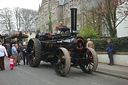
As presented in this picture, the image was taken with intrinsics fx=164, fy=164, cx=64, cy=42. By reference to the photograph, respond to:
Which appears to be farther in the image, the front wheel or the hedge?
the hedge

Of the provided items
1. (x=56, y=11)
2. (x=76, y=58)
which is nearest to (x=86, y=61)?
(x=76, y=58)

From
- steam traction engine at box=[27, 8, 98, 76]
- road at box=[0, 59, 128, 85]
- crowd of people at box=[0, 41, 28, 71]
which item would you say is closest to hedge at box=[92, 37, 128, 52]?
steam traction engine at box=[27, 8, 98, 76]

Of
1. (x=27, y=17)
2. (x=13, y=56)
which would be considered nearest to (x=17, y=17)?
(x=27, y=17)

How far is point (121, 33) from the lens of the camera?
1572 centimetres

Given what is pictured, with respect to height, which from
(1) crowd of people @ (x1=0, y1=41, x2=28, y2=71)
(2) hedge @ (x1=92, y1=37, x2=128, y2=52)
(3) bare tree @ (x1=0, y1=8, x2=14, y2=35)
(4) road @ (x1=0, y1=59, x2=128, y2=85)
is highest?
(3) bare tree @ (x1=0, y1=8, x2=14, y2=35)

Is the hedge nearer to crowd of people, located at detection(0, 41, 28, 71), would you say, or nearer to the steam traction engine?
the steam traction engine

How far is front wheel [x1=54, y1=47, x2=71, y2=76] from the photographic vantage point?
23.0 ft

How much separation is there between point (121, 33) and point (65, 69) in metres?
10.4

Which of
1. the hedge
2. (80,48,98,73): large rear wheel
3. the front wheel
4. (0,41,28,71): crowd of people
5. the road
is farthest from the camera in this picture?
the hedge

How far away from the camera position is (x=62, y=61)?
7.46 m

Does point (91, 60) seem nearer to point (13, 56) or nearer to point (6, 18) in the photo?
point (13, 56)

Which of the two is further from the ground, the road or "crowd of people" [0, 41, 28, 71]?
"crowd of people" [0, 41, 28, 71]

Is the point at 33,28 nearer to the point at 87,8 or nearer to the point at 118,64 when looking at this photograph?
the point at 87,8

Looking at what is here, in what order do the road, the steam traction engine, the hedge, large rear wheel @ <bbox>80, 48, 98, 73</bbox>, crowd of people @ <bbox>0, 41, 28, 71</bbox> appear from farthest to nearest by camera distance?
the hedge, crowd of people @ <bbox>0, 41, 28, 71</bbox>, large rear wheel @ <bbox>80, 48, 98, 73</bbox>, the steam traction engine, the road
